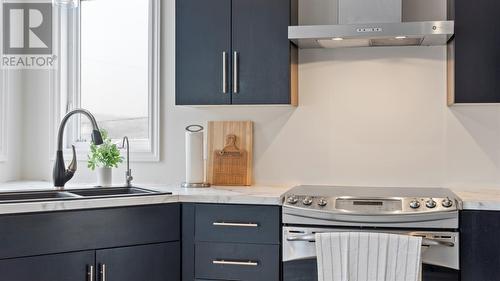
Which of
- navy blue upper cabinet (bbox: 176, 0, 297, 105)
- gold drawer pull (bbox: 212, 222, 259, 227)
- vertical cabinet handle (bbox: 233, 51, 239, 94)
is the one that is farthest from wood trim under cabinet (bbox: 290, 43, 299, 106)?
gold drawer pull (bbox: 212, 222, 259, 227)

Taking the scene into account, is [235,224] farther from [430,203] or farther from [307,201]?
[430,203]

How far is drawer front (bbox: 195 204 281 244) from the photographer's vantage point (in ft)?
8.63

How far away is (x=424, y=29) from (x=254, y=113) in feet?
3.59

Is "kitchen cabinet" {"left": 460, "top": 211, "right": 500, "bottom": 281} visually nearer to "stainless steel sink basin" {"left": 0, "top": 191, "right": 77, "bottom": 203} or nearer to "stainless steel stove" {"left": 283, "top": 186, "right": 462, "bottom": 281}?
"stainless steel stove" {"left": 283, "top": 186, "right": 462, "bottom": 281}

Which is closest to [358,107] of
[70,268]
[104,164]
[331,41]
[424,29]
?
[331,41]

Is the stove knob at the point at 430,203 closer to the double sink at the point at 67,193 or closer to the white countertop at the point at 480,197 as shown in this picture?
the white countertop at the point at 480,197

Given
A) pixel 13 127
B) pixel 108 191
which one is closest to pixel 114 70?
pixel 13 127

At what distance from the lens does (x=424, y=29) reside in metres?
2.69

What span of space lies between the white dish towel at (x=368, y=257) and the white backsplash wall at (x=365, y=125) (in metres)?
0.77

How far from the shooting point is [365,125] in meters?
3.18

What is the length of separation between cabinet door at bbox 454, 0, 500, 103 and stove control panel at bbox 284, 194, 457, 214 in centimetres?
59
